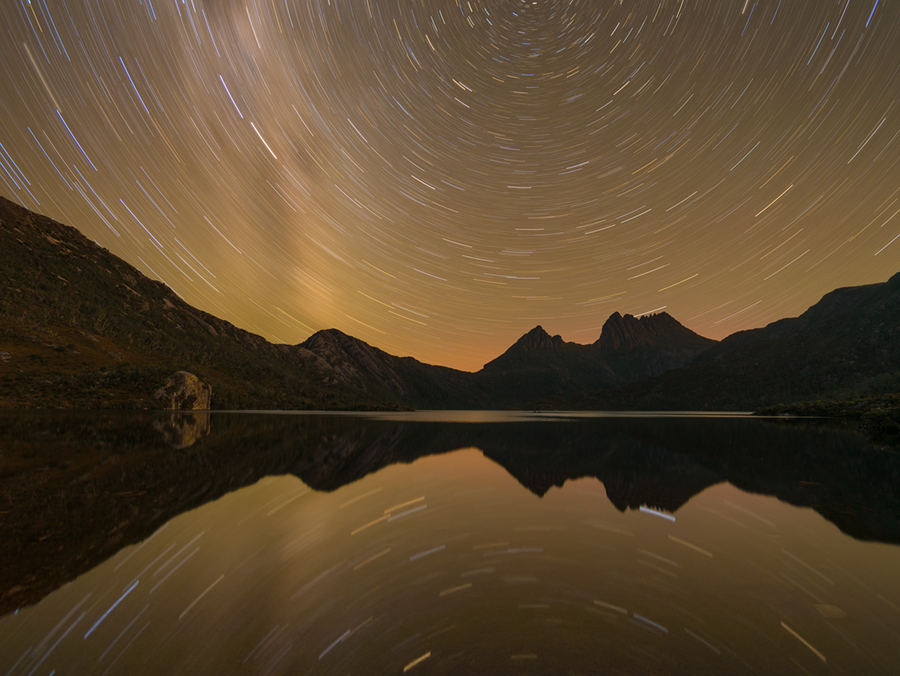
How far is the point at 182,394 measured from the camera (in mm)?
133625

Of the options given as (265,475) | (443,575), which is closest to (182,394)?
(265,475)

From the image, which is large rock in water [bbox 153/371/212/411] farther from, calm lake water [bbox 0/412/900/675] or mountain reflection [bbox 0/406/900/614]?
calm lake water [bbox 0/412/900/675]

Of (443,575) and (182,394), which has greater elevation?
(182,394)

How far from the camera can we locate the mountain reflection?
31.3 feet

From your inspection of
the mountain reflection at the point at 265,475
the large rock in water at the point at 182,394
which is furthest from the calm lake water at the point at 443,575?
the large rock in water at the point at 182,394

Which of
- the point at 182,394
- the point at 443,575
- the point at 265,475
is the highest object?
the point at 182,394

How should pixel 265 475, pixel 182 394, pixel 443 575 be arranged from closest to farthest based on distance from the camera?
pixel 443 575 < pixel 265 475 < pixel 182 394

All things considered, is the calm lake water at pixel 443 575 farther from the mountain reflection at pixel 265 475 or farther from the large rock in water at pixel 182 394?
the large rock in water at pixel 182 394

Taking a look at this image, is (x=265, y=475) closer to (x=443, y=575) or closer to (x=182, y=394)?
(x=443, y=575)

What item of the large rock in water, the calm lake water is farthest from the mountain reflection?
the large rock in water

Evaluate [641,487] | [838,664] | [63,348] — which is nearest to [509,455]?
[641,487]

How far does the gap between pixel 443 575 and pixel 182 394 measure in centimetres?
15643

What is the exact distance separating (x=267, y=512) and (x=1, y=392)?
129336mm

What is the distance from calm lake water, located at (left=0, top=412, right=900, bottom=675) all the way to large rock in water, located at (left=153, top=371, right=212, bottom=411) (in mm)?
132794
